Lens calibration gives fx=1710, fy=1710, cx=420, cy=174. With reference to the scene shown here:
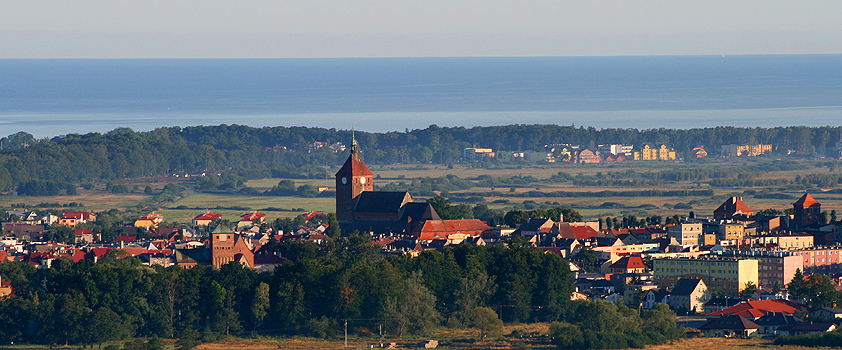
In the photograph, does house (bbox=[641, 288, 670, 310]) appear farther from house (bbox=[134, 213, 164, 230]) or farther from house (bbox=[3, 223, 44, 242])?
house (bbox=[134, 213, 164, 230])

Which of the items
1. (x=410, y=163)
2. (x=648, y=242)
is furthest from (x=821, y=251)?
(x=410, y=163)

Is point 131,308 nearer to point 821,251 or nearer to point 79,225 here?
point 821,251

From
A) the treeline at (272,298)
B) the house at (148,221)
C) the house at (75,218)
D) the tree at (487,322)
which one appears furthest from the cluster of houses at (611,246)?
the tree at (487,322)

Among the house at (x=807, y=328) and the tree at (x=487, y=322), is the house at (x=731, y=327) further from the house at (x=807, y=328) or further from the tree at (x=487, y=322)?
the tree at (x=487, y=322)

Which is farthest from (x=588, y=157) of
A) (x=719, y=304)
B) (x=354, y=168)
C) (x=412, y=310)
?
(x=412, y=310)

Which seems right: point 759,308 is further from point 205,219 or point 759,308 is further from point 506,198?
point 506,198

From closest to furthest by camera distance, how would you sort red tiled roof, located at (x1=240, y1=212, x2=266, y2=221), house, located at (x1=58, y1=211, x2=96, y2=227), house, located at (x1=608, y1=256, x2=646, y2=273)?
house, located at (x1=608, y1=256, x2=646, y2=273)
red tiled roof, located at (x1=240, y1=212, x2=266, y2=221)
house, located at (x1=58, y1=211, x2=96, y2=227)

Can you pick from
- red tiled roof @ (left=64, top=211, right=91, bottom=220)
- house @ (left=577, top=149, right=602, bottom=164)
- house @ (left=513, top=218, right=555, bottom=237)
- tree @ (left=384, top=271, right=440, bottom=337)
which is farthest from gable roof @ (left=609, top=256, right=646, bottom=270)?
house @ (left=577, top=149, right=602, bottom=164)
